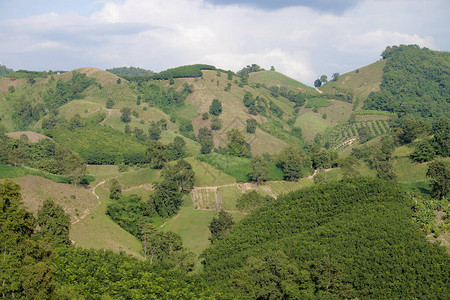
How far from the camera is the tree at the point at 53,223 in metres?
67.8

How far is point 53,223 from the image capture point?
6881cm

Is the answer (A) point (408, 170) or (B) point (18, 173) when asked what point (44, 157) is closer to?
(B) point (18, 173)

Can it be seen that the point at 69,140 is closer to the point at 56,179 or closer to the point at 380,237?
the point at 56,179

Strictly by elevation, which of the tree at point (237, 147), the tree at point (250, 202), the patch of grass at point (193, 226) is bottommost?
the patch of grass at point (193, 226)

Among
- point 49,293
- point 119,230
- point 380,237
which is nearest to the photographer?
point 49,293

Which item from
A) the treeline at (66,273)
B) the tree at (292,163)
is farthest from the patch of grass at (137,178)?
the treeline at (66,273)

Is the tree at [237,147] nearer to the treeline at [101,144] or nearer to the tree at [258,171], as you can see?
the tree at [258,171]

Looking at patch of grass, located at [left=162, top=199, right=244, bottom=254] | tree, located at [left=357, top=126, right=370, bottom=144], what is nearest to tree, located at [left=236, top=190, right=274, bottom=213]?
patch of grass, located at [left=162, top=199, right=244, bottom=254]

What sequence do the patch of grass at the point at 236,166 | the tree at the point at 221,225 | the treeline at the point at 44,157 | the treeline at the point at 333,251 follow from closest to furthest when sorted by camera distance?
1. the treeline at the point at 333,251
2. the tree at the point at 221,225
3. the treeline at the point at 44,157
4. the patch of grass at the point at 236,166

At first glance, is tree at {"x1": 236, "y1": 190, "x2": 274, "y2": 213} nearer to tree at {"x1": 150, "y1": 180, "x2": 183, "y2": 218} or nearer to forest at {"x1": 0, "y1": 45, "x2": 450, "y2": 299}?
forest at {"x1": 0, "y1": 45, "x2": 450, "y2": 299}

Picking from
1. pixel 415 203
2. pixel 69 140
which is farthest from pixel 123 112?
pixel 415 203

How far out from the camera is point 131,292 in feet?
161

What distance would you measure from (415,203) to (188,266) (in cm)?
4084

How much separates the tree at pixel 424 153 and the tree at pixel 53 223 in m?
92.3
